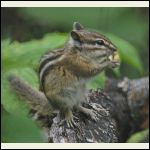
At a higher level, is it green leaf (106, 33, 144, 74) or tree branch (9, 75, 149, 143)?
green leaf (106, 33, 144, 74)

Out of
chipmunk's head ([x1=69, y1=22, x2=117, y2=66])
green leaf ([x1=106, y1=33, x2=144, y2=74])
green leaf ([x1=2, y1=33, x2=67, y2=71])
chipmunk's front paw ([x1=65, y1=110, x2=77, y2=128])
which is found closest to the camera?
chipmunk's head ([x1=69, y1=22, x2=117, y2=66])

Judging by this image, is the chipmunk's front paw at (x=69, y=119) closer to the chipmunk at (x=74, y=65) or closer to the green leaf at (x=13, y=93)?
the chipmunk at (x=74, y=65)

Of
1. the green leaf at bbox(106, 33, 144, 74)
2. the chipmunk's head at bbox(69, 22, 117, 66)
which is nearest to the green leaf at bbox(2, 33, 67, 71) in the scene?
the green leaf at bbox(106, 33, 144, 74)

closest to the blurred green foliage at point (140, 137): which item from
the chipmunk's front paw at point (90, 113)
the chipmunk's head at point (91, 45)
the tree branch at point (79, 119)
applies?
the tree branch at point (79, 119)

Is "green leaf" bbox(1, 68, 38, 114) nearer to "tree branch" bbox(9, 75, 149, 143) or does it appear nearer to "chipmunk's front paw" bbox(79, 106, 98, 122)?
"tree branch" bbox(9, 75, 149, 143)

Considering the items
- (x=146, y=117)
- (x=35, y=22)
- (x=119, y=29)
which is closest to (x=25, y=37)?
(x=35, y=22)

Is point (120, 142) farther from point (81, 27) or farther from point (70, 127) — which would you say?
point (81, 27)
